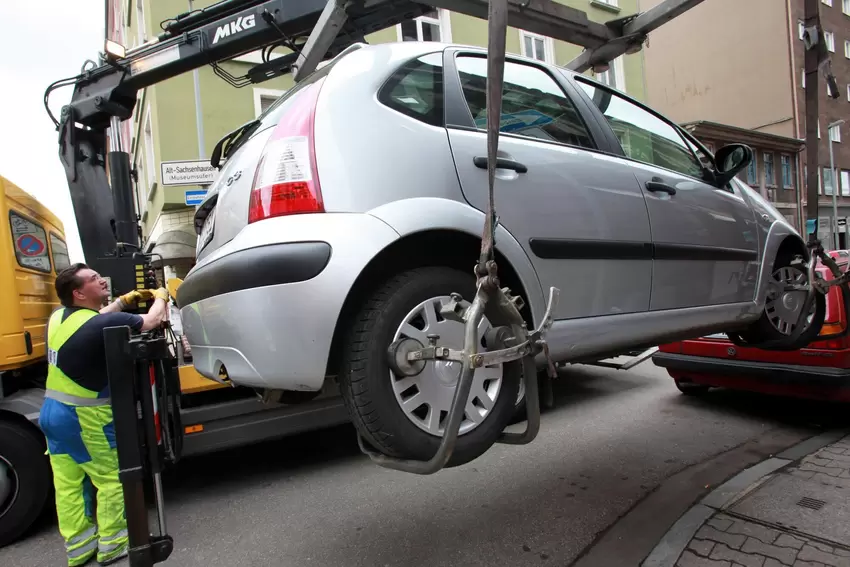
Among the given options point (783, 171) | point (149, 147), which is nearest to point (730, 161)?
point (149, 147)

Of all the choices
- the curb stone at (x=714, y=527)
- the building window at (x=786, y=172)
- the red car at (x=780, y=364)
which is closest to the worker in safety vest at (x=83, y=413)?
the curb stone at (x=714, y=527)

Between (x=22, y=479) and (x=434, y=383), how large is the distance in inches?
118

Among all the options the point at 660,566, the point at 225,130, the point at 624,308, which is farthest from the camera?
the point at 225,130

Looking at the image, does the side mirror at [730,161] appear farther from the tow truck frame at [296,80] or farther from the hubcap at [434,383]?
the hubcap at [434,383]

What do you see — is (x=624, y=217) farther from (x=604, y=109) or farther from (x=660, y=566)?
(x=660, y=566)

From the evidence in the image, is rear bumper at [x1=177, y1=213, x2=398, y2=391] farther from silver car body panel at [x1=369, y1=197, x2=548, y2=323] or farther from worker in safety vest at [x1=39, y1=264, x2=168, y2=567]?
worker in safety vest at [x1=39, y1=264, x2=168, y2=567]

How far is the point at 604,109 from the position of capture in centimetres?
252

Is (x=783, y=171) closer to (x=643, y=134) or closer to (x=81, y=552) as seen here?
(x=643, y=134)

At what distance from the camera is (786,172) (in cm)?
2611

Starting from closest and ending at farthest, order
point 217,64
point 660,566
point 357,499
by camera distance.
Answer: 1. point 660,566
2. point 357,499
3. point 217,64

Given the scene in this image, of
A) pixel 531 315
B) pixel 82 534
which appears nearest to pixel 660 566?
pixel 531 315

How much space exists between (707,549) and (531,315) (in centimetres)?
155

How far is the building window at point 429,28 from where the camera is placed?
1227 cm

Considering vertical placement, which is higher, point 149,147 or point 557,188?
point 149,147
